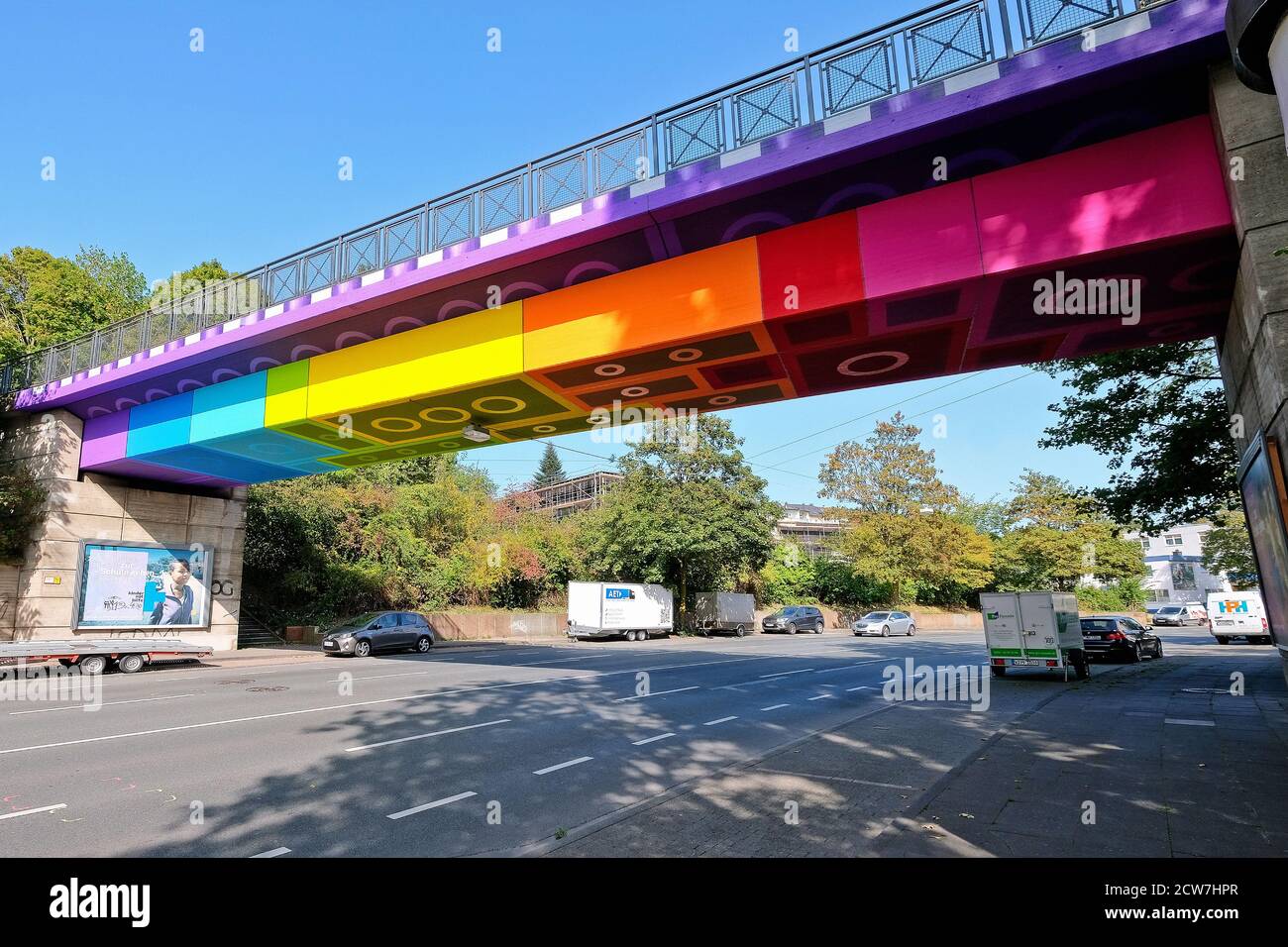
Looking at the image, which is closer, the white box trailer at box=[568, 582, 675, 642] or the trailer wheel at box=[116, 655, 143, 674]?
the trailer wheel at box=[116, 655, 143, 674]

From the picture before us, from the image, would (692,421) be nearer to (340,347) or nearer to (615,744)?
(340,347)

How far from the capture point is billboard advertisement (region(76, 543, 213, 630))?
19.5 m

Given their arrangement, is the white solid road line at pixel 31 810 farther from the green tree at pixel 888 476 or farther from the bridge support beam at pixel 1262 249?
the green tree at pixel 888 476

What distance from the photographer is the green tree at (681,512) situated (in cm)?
3853

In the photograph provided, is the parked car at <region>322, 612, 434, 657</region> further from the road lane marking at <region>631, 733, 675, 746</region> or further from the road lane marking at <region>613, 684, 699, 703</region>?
the road lane marking at <region>631, 733, 675, 746</region>

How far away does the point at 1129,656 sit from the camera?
21828 millimetres

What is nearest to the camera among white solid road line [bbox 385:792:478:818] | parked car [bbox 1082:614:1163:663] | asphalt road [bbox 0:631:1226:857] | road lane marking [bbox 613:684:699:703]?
asphalt road [bbox 0:631:1226:857]

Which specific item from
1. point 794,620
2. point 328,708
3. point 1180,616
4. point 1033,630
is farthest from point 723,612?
point 1180,616

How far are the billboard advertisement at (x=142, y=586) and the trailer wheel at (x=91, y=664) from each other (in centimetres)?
252

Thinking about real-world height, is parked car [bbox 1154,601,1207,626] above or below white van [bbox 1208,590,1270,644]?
below

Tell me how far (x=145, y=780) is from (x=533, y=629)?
30.5 meters

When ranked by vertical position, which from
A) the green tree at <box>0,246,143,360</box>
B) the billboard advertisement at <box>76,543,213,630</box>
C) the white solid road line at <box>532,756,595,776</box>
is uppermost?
the green tree at <box>0,246,143,360</box>

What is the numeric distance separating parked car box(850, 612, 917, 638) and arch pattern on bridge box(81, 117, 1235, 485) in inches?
1189

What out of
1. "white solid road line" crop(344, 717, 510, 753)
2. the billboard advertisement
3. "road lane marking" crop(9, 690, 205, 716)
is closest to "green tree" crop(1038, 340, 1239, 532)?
"white solid road line" crop(344, 717, 510, 753)
